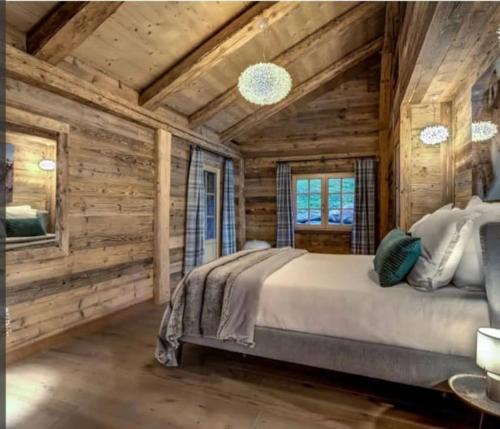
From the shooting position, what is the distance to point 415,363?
5.44 ft

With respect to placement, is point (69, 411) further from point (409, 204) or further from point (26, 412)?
point (409, 204)

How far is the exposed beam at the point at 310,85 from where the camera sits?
14.8 feet

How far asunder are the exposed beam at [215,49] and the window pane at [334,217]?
11.6 feet

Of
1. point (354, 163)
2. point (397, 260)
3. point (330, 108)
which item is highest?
point (330, 108)

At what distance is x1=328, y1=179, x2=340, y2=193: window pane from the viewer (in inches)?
228

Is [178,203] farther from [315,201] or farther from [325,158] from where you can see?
[325,158]

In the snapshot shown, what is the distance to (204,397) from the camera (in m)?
1.88

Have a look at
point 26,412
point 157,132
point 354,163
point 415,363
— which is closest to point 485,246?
point 415,363

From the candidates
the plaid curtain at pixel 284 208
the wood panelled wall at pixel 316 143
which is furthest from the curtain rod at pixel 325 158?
the plaid curtain at pixel 284 208

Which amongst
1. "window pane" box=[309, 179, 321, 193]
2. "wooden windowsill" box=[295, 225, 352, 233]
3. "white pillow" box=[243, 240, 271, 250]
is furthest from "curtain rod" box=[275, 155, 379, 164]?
"white pillow" box=[243, 240, 271, 250]

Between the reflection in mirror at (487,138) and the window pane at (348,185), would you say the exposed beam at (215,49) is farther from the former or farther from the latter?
the window pane at (348,185)

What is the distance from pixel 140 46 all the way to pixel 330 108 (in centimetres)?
367

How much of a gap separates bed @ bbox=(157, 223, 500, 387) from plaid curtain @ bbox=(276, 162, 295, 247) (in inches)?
147

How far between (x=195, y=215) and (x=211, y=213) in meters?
0.92
